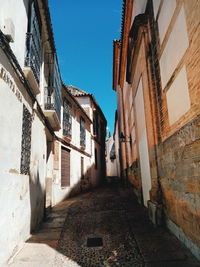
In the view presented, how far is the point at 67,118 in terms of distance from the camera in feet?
35.9

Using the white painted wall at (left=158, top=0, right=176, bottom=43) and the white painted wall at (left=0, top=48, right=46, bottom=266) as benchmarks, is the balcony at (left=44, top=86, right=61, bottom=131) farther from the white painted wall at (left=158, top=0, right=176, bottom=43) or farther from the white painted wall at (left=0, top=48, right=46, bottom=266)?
the white painted wall at (left=158, top=0, right=176, bottom=43)

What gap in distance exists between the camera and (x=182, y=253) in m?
3.01

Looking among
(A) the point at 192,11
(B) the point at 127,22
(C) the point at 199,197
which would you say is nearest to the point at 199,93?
(A) the point at 192,11

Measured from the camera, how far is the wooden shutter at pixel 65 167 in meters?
9.73

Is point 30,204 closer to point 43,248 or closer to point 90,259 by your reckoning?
point 43,248

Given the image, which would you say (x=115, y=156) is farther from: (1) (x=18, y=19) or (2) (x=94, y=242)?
(1) (x=18, y=19)

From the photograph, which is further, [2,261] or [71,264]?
[71,264]

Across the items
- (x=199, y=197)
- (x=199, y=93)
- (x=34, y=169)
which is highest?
(x=199, y=93)

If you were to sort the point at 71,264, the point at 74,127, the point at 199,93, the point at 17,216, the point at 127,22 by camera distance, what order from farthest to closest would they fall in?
the point at 74,127 → the point at 127,22 → the point at 17,216 → the point at 71,264 → the point at 199,93

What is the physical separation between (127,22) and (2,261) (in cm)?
909

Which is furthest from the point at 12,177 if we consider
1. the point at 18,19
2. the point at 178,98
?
the point at 178,98

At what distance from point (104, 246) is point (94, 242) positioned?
307 millimetres

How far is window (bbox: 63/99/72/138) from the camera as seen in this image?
34.5 ft

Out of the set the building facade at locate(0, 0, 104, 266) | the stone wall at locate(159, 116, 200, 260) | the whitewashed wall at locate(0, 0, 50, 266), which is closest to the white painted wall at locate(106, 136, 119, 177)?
the building facade at locate(0, 0, 104, 266)
